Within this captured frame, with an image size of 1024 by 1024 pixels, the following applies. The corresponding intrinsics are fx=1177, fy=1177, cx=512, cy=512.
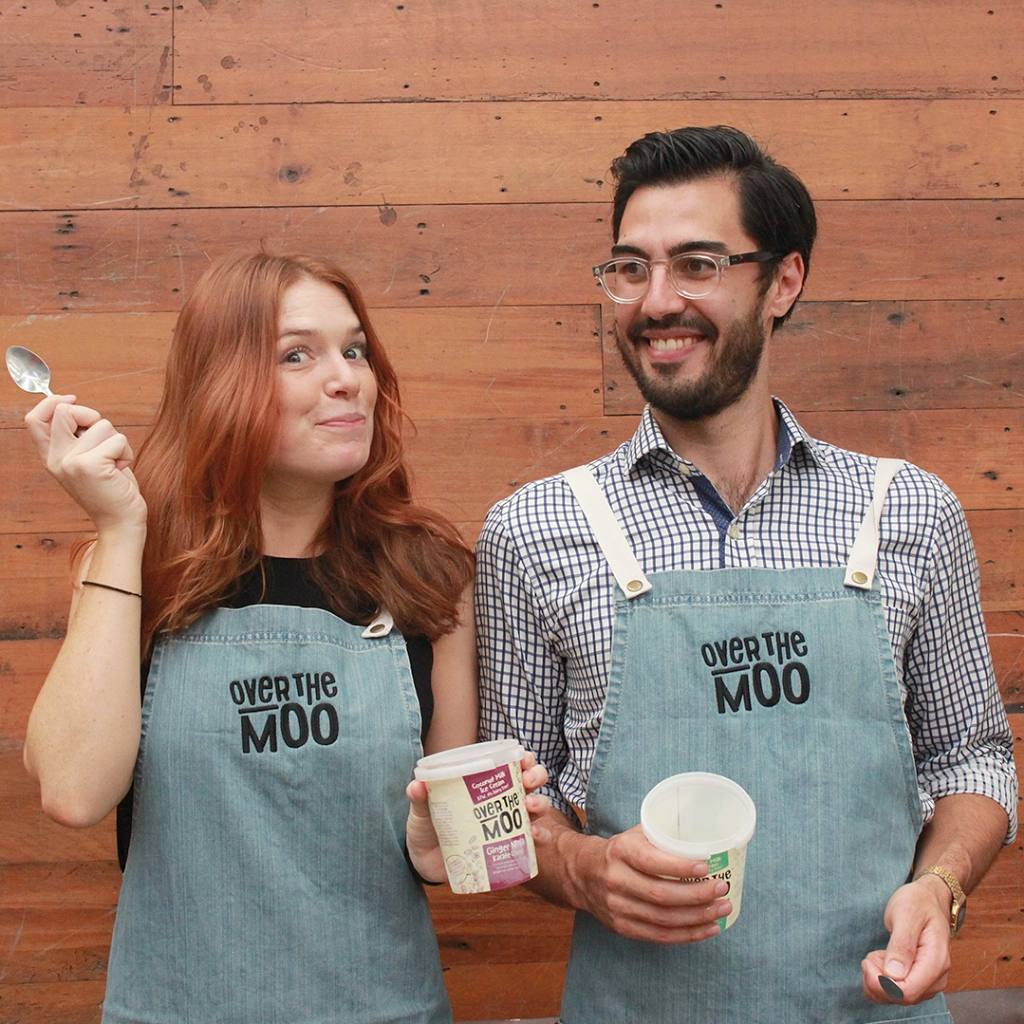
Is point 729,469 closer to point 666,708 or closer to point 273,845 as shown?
point 666,708

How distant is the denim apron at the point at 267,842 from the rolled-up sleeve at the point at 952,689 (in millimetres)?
662

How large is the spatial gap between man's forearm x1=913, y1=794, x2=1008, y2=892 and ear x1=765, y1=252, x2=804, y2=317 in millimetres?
684

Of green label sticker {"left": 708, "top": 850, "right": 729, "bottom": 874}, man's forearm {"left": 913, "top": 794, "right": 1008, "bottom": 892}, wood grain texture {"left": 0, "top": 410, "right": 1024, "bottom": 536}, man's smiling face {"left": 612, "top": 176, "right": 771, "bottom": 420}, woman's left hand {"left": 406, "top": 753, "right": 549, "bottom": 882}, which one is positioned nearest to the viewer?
green label sticker {"left": 708, "top": 850, "right": 729, "bottom": 874}

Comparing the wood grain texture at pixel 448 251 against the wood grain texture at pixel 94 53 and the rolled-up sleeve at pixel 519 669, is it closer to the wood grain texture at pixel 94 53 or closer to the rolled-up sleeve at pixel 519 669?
the wood grain texture at pixel 94 53

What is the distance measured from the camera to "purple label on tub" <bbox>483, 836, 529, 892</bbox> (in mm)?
1229

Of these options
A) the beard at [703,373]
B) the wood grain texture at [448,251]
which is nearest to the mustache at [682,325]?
the beard at [703,373]

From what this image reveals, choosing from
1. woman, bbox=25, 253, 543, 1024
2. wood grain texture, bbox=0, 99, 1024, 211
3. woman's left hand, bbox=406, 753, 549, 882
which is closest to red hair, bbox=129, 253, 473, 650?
woman, bbox=25, 253, 543, 1024

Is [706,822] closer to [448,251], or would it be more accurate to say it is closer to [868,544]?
[868,544]

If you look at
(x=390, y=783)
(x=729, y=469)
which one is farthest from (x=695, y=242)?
(x=390, y=783)

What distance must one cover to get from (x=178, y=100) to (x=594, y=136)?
0.71 m

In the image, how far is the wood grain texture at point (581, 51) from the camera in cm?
199

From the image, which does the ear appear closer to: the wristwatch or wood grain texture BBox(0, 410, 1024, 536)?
wood grain texture BBox(0, 410, 1024, 536)

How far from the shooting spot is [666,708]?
1412 millimetres

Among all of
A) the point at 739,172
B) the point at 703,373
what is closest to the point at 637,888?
the point at 703,373
